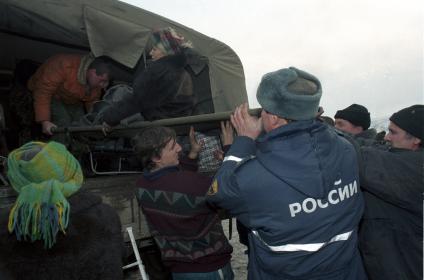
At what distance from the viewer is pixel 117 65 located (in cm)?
457

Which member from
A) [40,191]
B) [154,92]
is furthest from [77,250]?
[154,92]

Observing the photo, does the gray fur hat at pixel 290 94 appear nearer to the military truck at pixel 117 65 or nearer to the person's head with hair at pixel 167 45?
the military truck at pixel 117 65

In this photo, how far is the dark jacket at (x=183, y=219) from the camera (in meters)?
2.10

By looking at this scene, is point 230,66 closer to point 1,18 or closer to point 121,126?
point 121,126

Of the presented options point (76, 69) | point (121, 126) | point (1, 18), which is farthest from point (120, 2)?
point (121, 126)

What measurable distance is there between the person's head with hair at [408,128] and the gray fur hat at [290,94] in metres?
0.65

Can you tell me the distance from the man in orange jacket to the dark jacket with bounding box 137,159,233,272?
2064 millimetres

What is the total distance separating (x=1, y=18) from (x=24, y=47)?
1.24 meters

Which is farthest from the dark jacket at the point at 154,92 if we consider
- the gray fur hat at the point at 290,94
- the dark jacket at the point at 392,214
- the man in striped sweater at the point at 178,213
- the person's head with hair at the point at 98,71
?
the dark jacket at the point at 392,214

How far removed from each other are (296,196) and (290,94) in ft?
1.43

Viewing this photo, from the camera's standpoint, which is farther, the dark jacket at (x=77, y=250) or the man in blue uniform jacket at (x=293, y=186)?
the man in blue uniform jacket at (x=293, y=186)

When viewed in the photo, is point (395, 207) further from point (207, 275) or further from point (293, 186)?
point (207, 275)

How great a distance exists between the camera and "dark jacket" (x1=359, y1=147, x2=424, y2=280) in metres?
1.76

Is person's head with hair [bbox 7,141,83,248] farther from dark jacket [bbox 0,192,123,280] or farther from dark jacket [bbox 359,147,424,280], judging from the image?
dark jacket [bbox 359,147,424,280]
